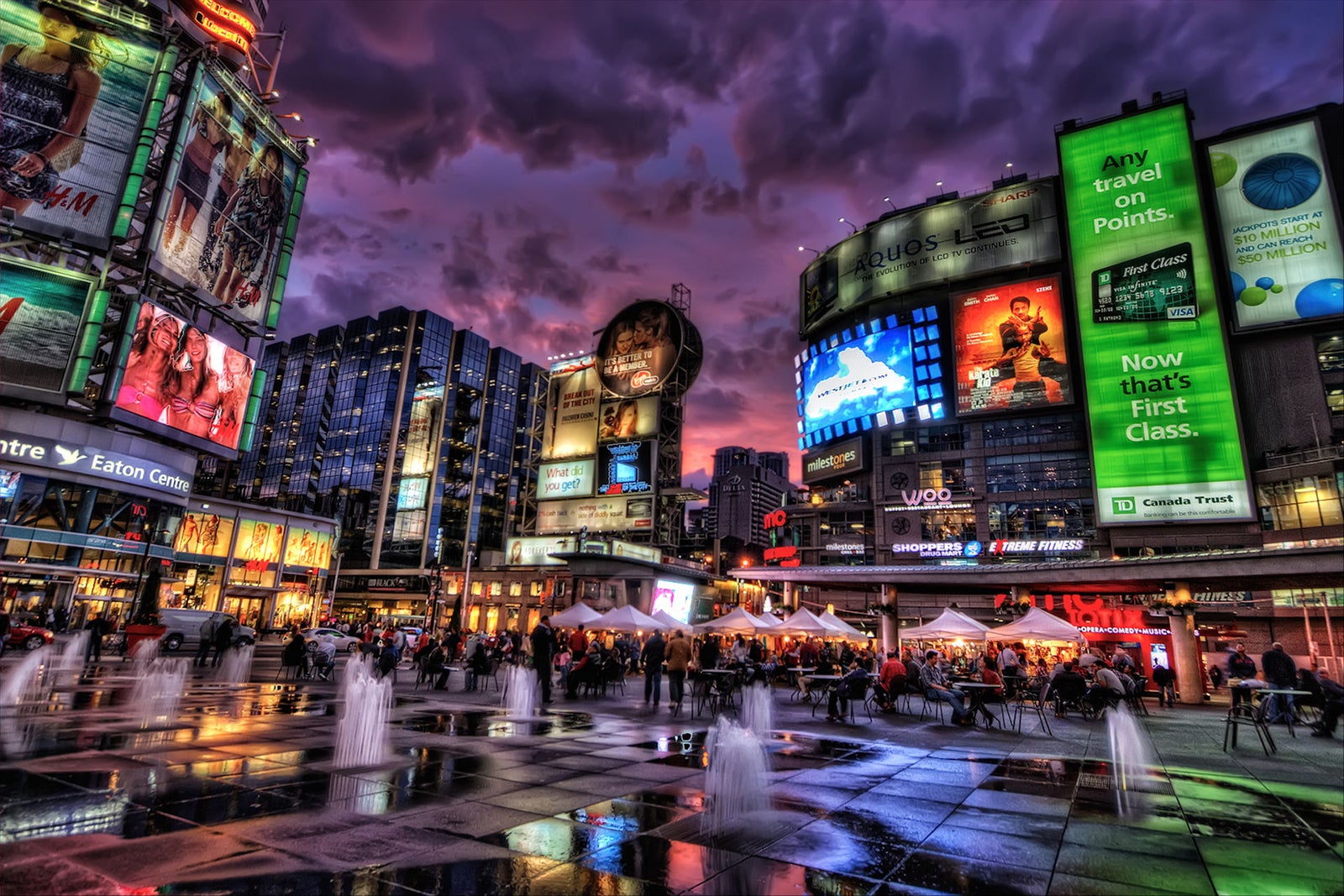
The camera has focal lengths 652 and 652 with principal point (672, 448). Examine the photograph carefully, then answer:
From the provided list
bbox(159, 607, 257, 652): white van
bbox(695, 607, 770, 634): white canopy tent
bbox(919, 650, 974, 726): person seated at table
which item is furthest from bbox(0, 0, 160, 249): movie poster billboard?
bbox(919, 650, 974, 726): person seated at table

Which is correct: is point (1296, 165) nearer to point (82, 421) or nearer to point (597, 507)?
point (597, 507)

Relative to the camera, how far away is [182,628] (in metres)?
32.6

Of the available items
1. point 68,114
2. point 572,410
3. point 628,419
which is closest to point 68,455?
point 68,114

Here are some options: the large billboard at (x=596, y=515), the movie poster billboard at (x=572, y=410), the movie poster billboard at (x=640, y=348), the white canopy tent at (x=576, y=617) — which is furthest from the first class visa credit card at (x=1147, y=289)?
the white canopy tent at (x=576, y=617)

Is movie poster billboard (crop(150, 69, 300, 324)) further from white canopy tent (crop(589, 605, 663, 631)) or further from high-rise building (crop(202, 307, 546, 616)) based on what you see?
high-rise building (crop(202, 307, 546, 616))

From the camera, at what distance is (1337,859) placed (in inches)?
214

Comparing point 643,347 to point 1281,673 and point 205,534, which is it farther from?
point 1281,673

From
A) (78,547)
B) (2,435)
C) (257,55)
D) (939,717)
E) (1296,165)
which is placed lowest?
(939,717)

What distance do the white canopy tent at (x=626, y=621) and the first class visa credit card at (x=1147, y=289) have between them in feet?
136

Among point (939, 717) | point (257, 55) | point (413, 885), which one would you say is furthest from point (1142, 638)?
point (257, 55)

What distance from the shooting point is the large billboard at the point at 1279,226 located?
43062mm

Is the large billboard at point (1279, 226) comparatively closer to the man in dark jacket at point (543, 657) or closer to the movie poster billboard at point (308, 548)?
the man in dark jacket at point (543, 657)

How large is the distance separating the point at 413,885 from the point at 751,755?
583 centimetres

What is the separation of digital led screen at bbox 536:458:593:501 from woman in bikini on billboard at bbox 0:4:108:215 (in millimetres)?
35033
